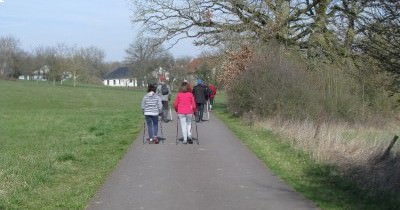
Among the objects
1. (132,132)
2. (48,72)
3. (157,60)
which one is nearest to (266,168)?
(132,132)

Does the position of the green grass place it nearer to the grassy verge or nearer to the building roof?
the grassy verge

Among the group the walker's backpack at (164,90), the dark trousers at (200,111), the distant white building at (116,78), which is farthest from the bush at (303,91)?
the distant white building at (116,78)

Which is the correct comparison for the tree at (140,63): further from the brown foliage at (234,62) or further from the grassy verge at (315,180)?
the grassy verge at (315,180)

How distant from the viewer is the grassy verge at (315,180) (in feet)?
25.7

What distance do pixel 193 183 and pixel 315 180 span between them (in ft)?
7.16

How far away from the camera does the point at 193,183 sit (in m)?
9.30

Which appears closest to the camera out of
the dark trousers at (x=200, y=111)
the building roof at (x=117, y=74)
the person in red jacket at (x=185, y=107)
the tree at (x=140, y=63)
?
the person in red jacket at (x=185, y=107)

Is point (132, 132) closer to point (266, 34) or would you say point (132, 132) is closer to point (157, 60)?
point (266, 34)

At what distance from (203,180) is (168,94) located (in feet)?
43.6

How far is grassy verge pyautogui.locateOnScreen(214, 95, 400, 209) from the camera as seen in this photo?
25.7ft

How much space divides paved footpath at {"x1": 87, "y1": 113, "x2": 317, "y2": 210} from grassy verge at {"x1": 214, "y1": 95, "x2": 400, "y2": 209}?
254 mm

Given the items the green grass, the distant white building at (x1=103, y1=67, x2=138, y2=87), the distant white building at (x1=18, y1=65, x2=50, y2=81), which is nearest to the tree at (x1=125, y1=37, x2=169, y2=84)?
the distant white building at (x1=18, y1=65, x2=50, y2=81)

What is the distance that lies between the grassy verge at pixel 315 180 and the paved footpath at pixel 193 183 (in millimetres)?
254

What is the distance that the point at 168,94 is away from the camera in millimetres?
22703
